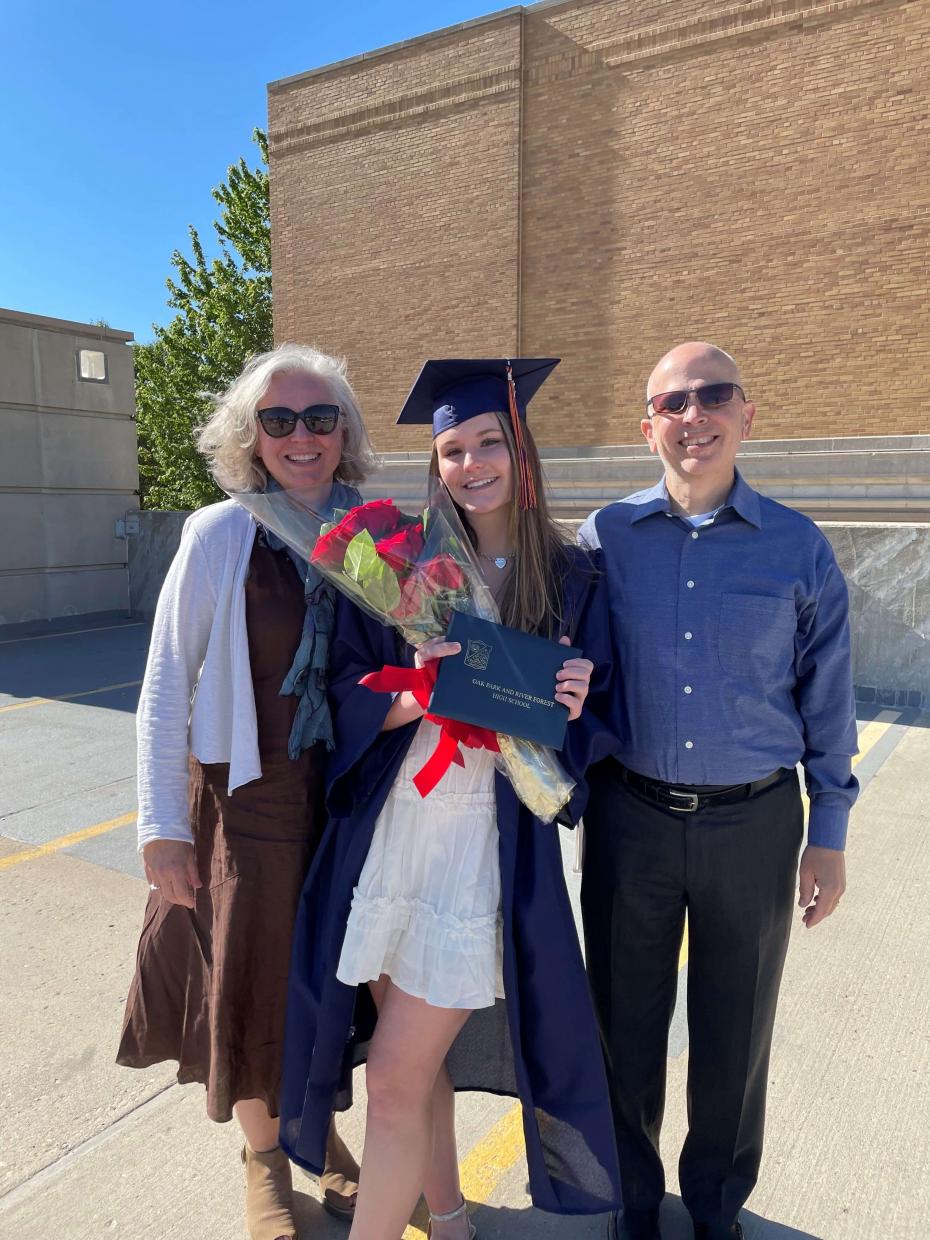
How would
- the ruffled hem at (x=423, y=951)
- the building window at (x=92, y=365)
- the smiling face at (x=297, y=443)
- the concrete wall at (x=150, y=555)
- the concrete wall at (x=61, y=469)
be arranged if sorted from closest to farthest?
the ruffled hem at (x=423, y=951), the smiling face at (x=297, y=443), the concrete wall at (x=61, y=469), the building window at (x=92, y=365), the concrete wall at (x=150, y=555)

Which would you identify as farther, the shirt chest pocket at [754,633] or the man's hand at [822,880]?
the man's hand at [822,880]

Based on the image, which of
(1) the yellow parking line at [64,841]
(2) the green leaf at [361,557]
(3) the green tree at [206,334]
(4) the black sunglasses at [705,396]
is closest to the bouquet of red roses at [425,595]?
(2) the green leaf at [361,557]

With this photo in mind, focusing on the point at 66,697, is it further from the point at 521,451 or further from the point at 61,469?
the point at 521,451

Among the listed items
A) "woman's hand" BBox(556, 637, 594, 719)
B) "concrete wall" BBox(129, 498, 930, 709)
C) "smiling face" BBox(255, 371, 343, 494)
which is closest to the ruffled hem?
"woman's hand" BBox(556, 637, 594, 719)

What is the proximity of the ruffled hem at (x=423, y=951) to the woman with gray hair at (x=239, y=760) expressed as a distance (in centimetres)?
28

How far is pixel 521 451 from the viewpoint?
1936 millimetres

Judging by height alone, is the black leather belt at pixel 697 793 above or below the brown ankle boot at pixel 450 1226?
above

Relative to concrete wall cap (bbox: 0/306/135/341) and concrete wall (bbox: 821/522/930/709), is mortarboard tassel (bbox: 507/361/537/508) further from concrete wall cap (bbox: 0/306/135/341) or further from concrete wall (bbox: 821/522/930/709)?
concrete wall cap (bbox: 0/306/135/341)

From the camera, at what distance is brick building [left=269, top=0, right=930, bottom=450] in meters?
12.1

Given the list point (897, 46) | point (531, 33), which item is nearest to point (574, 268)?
point (531, 33)

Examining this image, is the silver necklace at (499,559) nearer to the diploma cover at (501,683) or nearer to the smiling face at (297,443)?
the diploma cover at (501,683)

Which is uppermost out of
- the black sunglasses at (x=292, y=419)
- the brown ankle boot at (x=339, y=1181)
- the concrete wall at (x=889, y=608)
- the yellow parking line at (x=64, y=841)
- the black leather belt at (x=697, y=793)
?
the black sunglasses at (x=292, y=419)

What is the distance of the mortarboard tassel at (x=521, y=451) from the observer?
6.27 ft

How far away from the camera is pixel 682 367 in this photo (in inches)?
77.2
